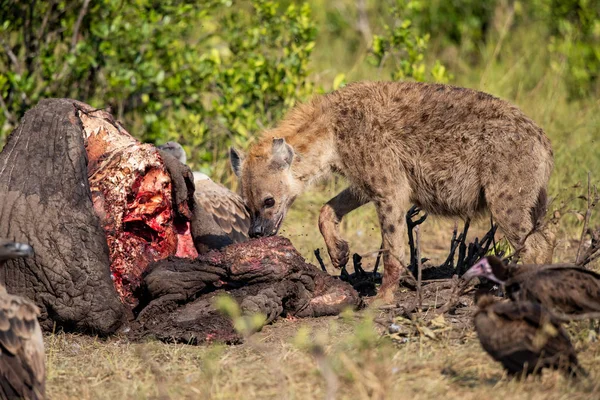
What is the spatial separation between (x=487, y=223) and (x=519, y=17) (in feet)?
19.8

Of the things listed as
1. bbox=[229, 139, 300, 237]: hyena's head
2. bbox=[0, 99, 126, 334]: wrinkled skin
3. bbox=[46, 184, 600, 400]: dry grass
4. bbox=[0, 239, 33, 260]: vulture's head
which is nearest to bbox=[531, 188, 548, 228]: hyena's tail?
bbox=[46, 184, 600, 400]: dry grass

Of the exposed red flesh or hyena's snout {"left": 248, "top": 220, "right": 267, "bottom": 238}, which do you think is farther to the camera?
hyena's snout {"left": 248, "top": 220, "right": 267, "bottom": 238}

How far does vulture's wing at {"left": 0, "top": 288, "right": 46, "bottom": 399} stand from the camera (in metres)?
4.02

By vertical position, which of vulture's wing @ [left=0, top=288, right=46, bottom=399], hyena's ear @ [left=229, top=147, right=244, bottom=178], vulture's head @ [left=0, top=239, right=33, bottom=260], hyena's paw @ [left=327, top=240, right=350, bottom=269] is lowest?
hyena's paw @ [left=327, top=240, right=350, bottom=269]

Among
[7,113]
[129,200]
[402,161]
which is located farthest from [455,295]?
[7,113]

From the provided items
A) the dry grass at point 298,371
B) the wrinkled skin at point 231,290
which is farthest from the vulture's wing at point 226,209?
the dry grass at point 298,371

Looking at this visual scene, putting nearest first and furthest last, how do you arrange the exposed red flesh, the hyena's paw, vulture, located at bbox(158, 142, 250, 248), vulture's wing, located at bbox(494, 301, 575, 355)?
1. vulture's wing, located at bbox(494, 301, 575, 355)
2. the exposed red flesh
3. vulture, located at bbox(158, 142, 250, 248)
4. the hyena's paw

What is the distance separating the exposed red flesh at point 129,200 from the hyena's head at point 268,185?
0.78 m

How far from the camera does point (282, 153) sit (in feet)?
21.4

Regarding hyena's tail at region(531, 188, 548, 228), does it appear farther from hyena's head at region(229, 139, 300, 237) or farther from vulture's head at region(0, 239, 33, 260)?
vulture's head at region(0, 239, 33, 260)

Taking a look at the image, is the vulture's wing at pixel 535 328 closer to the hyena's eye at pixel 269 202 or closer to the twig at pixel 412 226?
the twig at pixel 412 226

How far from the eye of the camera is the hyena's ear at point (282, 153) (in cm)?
647

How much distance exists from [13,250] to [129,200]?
1.25m

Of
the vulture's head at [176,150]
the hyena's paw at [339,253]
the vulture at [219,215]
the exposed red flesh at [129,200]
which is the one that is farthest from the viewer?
the vulture's head at [176,150]
